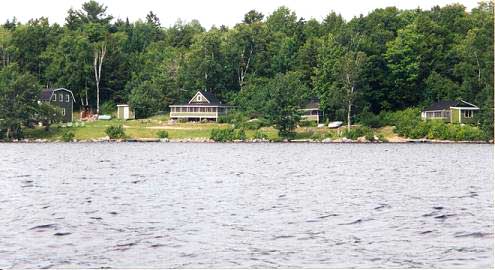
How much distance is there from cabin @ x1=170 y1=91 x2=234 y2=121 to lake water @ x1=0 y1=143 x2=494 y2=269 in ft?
220

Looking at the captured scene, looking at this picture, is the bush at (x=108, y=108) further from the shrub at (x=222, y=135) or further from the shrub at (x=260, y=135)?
the shrub at (x=260, y=135)

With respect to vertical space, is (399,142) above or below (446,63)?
below

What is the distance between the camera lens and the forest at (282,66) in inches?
3883

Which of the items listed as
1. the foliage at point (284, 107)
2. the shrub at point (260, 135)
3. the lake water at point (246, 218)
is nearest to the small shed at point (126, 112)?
the shrub at point (260, 135)

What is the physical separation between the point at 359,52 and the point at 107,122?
3890cm

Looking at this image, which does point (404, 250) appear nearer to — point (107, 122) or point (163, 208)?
point (163, 208)

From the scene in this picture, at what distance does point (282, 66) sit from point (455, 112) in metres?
33.0

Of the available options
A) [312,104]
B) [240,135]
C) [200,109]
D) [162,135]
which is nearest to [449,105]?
[312,104]

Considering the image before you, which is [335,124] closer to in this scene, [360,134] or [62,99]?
[360,134]

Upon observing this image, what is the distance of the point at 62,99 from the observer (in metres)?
115

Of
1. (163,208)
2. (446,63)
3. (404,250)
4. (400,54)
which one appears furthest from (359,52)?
(404,250)

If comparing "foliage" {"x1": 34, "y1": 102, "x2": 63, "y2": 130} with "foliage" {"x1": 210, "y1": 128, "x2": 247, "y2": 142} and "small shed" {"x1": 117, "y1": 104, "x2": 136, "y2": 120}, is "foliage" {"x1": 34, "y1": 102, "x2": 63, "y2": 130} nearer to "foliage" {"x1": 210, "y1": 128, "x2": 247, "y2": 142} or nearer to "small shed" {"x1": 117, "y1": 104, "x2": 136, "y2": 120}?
"small shed" {"x1": 117, "y1": 104, "x2": 136, "y2": 120}

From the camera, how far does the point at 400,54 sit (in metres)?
106

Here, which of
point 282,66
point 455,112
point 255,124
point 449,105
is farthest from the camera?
point 282,66
